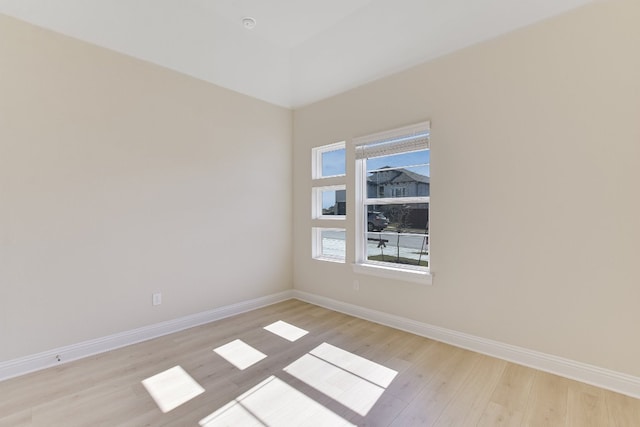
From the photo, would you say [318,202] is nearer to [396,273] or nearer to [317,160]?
[317,160]

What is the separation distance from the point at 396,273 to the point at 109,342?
2.87 m

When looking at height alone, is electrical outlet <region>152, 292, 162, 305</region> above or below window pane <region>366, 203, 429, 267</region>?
below

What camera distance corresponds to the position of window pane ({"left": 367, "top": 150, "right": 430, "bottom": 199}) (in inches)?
120

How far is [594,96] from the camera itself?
212 cm

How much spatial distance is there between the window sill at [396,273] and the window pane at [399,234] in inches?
5.5

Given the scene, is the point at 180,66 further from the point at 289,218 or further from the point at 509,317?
the point at 509,317

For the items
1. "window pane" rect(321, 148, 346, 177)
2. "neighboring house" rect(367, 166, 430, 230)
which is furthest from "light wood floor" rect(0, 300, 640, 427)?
"window pane" rect(321, 148, 346, 177)

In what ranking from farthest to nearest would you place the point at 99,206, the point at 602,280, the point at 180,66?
the point at 180,66 → the point at 99,206 → the point at 602,280

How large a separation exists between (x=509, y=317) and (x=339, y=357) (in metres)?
1.49

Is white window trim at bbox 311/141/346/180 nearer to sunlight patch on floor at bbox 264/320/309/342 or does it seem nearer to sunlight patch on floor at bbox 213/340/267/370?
sunlight patch on floor at bbox 264/320/309/342

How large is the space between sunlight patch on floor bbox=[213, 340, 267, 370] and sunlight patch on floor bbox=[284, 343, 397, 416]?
1.11 feet

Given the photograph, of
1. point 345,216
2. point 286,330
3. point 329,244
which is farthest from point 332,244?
point 286,330

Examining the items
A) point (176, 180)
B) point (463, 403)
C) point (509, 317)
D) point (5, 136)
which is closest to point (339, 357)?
point (463, 403)

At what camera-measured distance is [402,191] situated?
325 centimetres
